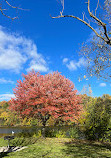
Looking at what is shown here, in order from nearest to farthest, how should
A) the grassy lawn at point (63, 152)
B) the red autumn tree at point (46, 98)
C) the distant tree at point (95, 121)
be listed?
the grassy lawn at point (63, 152) → the red autumn tree at point (46, 98) → the distant tree at point (95, 121)

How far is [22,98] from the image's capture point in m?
13.1

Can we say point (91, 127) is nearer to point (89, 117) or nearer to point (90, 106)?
point (89, 117)

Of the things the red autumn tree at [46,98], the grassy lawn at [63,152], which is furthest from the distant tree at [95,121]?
the grassy lawn at [63,152]

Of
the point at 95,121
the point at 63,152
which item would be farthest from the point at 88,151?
the point at 95,121

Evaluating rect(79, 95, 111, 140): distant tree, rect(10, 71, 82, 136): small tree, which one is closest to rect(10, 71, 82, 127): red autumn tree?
rect(10, 71, 82, 136): small tree

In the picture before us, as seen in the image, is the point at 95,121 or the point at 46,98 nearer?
the point at 46,98

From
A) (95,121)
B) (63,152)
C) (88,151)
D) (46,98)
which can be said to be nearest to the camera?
(63,152)

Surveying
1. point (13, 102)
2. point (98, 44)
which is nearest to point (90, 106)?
point (13, 102)

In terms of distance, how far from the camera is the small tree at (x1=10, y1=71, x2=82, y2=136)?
40.3ft

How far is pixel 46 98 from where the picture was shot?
12492 mm

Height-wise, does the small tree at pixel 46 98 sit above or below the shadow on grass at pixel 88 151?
above

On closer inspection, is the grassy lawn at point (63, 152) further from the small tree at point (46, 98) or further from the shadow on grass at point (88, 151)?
the small tree at point (46, 98)

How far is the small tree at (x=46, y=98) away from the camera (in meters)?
12.3

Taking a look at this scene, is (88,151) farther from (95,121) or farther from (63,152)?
(95,121)
